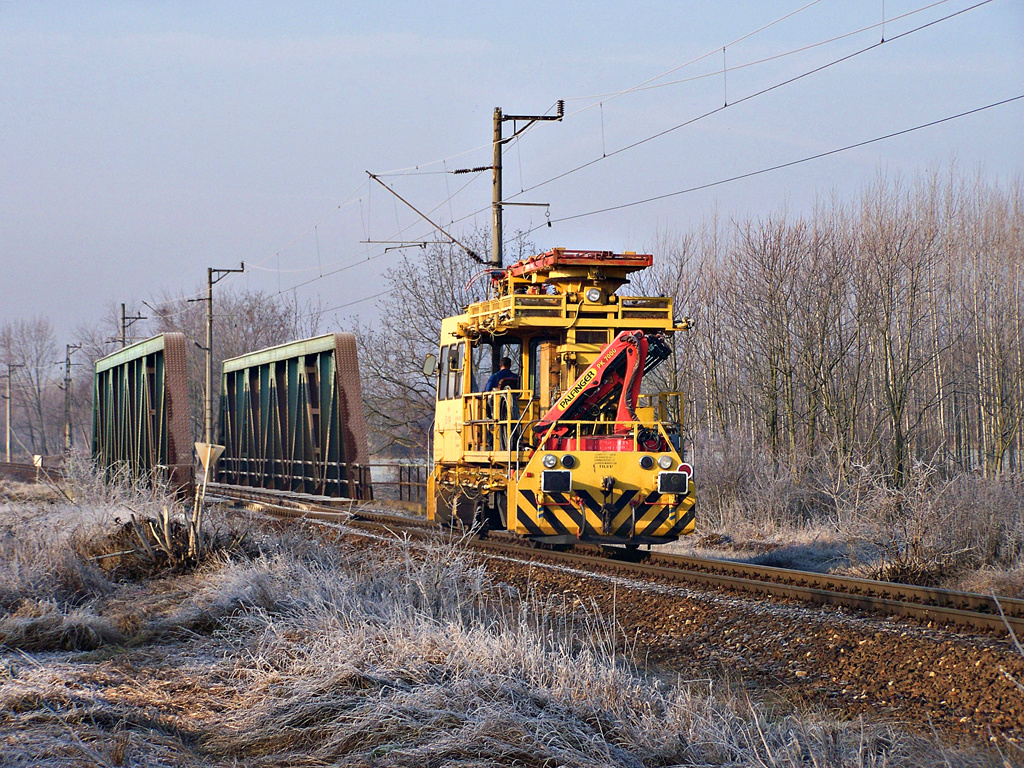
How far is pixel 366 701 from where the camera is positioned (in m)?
5.46

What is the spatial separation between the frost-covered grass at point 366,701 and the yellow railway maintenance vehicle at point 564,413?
12.9 ft

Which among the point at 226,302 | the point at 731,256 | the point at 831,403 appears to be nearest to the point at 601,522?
the point at 831,403

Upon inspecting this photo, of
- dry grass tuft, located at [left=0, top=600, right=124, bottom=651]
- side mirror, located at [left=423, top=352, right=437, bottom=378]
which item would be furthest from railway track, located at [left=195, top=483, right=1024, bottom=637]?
dry grass tuft, located at [left=0, top=600, right=124, bottom=651]

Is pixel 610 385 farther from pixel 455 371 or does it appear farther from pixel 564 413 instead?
pixel 455 371

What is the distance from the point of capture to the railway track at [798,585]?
28.1 feet

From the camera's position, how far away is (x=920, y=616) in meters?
8.66

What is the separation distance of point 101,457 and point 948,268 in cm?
2635

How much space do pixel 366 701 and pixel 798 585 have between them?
21.8 feet

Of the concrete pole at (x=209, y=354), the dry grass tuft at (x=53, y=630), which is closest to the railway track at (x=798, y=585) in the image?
the dry grass tuft at (x=53, y=630)

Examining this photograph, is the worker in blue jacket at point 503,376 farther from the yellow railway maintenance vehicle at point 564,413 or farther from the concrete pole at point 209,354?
the concrete pole at point 209,354

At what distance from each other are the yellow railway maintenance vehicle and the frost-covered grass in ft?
12.9

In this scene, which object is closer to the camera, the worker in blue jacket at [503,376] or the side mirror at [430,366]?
the worker in blue jacket at [503,376]

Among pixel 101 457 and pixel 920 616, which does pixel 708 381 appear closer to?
pixel 101 457

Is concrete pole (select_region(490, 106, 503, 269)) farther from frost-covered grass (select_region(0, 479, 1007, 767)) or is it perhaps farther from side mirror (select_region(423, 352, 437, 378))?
frost-covered grass (select_region(0, 479, 1007, 767))
